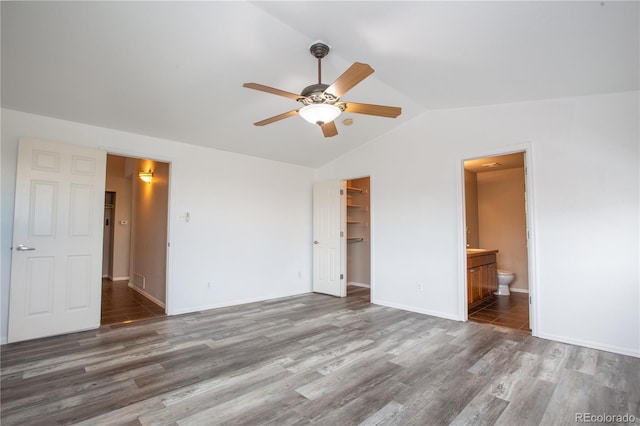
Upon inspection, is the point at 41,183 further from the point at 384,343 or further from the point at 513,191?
the point at 513,191

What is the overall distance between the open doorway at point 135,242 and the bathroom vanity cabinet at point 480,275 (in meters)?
4.55

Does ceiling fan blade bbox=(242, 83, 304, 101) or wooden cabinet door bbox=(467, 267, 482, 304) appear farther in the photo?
wooden cabinet door bbox=(467, 267, 482, 304)

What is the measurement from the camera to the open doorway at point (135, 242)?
190 inches

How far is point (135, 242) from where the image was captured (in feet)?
21.5

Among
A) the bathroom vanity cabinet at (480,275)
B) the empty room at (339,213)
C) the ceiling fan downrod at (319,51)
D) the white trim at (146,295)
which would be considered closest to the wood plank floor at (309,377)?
the empty room at (339,213)

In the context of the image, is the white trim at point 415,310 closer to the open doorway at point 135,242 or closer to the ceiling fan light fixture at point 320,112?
the ceiling fan light fixture at point 320,112

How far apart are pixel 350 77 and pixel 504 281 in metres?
5.35

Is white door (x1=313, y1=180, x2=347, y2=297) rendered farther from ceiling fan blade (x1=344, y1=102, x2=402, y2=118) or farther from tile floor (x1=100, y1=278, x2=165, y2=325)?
ceiling fan blade (x1=344, y1=102, x2=402, y2=118)

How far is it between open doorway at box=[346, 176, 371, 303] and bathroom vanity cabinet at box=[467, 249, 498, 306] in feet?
7.47

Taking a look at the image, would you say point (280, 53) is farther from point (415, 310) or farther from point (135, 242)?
point (135, 242)

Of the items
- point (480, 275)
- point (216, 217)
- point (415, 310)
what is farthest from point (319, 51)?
point (480, 275)

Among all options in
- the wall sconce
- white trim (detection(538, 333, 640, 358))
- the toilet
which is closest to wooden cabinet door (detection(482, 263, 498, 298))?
the toilet

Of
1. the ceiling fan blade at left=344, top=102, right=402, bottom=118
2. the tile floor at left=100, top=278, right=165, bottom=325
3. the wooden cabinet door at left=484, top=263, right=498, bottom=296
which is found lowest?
the tile floor at left=100, top=278, right=165, bottom=325

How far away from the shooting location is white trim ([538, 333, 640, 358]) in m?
2.99
